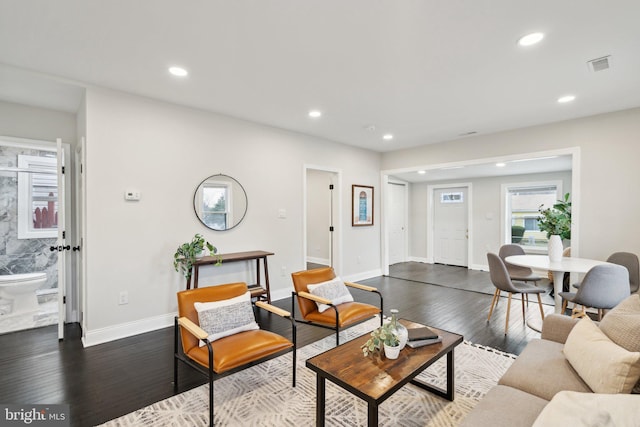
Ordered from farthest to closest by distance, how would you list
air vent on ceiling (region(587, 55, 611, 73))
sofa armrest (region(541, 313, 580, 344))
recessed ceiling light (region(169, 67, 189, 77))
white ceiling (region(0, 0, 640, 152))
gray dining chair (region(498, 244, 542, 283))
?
1. gray dining chair (region(498, 244, 542, 283))
2. recessed ceiling light (region(169, 67, 189, 77))
3. air vent on ceiling (region(587, 55, 611, 73))
4. sofa armrest (region(541, 313, 580, 344))
5. white ceiling (region(0, 0, 640, 152))

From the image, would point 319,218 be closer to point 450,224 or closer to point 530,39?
point 450,224

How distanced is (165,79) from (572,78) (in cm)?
394

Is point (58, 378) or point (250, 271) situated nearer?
point (58, 378)

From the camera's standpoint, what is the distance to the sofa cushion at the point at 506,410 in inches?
50.3

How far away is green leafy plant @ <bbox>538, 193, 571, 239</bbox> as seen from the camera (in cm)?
375

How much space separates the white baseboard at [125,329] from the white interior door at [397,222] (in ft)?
18.0

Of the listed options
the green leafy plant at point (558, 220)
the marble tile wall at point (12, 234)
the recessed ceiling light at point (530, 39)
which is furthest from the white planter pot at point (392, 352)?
the marble tile wall at point (12, 234)

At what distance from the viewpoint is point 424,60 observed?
260cm

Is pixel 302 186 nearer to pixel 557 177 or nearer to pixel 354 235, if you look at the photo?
pixel 354 235

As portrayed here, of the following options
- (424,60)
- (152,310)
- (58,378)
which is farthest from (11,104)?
(424,60)

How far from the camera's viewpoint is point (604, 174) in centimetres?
385

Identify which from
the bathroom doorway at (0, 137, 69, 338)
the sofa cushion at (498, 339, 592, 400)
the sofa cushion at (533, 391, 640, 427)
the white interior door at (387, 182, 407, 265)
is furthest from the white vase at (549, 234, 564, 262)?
the bathroom doorway at (0, 137, 69, 338)

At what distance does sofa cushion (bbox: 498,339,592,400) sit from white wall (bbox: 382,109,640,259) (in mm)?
2894

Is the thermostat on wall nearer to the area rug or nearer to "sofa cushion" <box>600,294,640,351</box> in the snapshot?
the area rug
